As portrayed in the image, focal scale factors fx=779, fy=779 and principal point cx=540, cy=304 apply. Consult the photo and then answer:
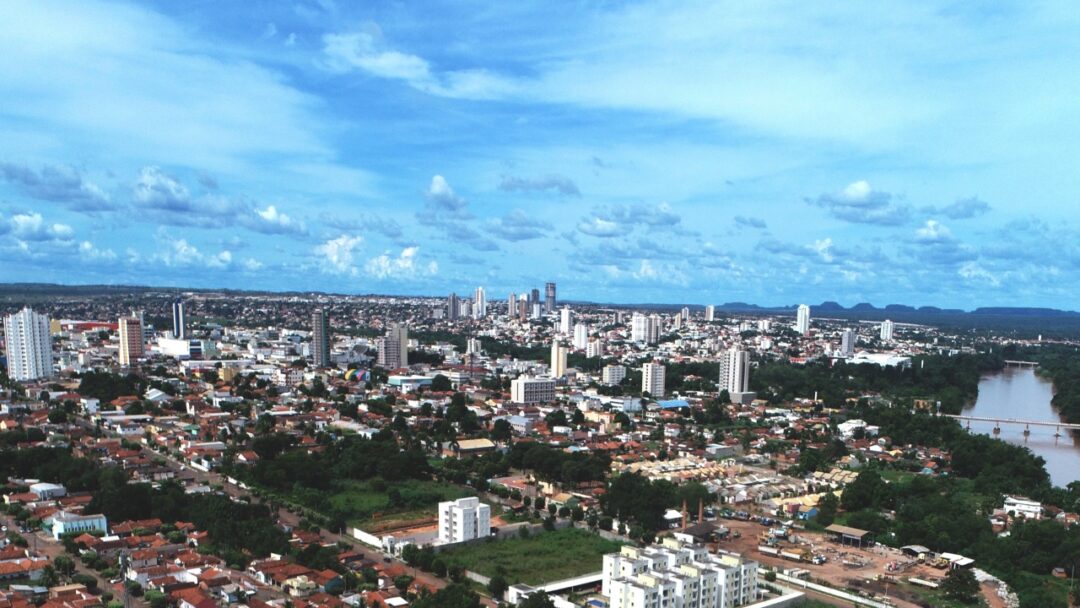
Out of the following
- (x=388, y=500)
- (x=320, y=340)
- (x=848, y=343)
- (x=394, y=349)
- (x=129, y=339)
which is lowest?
(x=388, y=500)

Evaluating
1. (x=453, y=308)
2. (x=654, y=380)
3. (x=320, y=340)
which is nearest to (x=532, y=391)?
(x=654, y=380)

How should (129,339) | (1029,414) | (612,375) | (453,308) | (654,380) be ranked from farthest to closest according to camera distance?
(453,308) < (612,375) < (129,339) < (654,380) < (1029,414)

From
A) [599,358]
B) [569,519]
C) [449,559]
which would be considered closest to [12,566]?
[449,559]

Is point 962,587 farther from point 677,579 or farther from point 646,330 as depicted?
point 646,330

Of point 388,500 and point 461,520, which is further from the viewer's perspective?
point 388,500

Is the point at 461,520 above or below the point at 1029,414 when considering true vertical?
above

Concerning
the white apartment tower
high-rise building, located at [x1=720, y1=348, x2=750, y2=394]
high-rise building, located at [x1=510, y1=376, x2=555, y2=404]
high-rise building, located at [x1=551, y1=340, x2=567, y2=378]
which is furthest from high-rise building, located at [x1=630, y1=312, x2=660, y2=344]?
the white apartment tower
